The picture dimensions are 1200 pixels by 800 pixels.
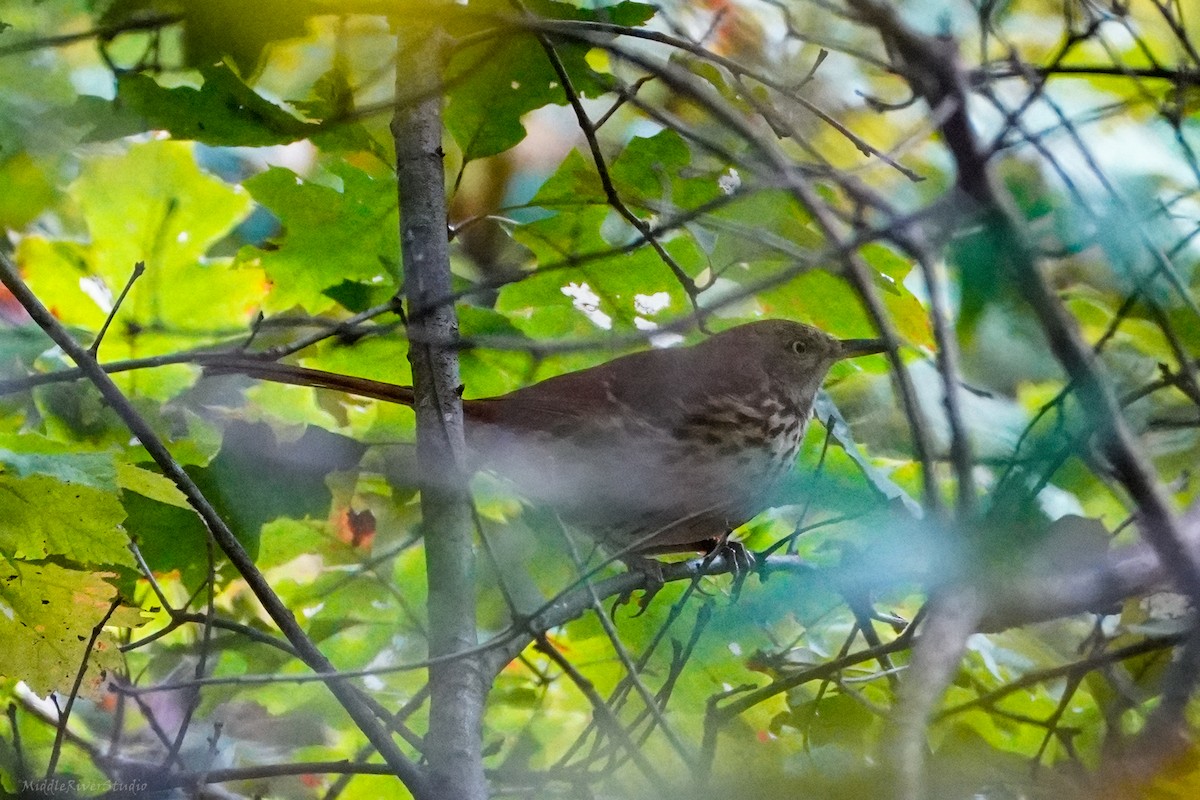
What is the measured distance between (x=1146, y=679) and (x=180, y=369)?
1.71 meters

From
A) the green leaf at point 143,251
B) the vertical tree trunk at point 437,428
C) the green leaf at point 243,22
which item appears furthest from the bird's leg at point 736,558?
the green leaf at point 143,251

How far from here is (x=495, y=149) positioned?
6.78 feet

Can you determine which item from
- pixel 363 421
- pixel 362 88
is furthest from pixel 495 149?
pixel 363 421

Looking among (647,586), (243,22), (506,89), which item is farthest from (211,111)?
(647,586)

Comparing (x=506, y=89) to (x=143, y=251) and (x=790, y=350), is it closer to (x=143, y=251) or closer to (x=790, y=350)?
(x=143, y=251)

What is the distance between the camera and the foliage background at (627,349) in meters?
0.96

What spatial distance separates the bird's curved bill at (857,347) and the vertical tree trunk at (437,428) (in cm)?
81

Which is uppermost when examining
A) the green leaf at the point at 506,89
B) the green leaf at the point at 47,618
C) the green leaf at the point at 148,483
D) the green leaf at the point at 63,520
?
the green leaf at the point at 506,89

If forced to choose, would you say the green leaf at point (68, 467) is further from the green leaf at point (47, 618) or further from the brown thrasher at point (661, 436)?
the brown thrasher at point (661, 436)

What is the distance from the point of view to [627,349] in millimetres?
1839

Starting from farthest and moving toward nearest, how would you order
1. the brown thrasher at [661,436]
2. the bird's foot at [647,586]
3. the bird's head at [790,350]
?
the bird's head at [790,350]
the brown thrasher at [661,436]
the bird's foot at [647,586]

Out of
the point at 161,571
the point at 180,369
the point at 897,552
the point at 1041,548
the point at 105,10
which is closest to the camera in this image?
the point at 1041,548

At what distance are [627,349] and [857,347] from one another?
2.54 feet

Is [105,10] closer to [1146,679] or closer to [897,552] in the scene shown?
[897,552]
